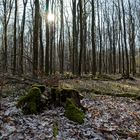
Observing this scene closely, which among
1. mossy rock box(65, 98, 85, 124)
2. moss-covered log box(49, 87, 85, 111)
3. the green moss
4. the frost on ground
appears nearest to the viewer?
the frost on ground

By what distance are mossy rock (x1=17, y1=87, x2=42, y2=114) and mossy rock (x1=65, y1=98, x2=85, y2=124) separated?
0.88m

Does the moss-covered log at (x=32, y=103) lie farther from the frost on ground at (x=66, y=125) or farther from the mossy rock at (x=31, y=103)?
the frost on ground at (x=66, y=125)

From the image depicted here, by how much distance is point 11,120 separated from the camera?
7.70 meters

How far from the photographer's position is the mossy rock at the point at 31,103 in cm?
839

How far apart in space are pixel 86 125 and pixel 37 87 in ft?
7.08

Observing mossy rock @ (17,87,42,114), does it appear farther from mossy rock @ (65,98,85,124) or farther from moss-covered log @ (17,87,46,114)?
mossy rock @ (65,98,85,124)

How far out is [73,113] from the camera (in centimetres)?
848

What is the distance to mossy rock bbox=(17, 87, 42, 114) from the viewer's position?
839 cm

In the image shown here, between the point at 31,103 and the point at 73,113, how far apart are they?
1310mm

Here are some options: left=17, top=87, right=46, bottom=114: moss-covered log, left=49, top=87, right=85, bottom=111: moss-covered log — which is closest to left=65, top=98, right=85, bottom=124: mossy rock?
left=49, top=87, right=85, bottom=111: moss-covered log

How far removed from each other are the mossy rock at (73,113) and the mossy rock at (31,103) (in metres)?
0.88

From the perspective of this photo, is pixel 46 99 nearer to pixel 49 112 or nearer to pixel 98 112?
pixel 49 112

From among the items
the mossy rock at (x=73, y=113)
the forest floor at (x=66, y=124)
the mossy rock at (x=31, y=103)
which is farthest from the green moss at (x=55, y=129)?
the mossy rock at (x=31, y=103)

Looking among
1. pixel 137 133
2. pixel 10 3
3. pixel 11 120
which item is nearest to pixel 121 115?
pixel 137 133
